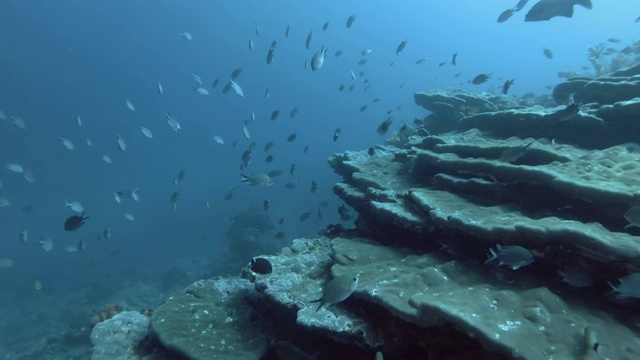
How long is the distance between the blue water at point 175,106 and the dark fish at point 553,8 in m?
16.0

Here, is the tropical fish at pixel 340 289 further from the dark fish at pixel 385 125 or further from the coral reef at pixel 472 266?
the dark fish at pixel 385 125

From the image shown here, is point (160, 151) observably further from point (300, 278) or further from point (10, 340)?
point (300, 278)

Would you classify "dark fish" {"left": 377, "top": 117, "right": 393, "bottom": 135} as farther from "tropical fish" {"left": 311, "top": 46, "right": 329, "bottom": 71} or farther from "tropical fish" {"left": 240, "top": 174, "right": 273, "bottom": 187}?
"tropical fish" {"left": 240, "top": 174, "right": 273, "bottom": 187}

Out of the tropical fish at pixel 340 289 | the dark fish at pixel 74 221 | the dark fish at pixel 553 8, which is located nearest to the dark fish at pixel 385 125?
the dark fish at pixel 553 8

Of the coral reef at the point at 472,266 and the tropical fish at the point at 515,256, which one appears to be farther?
the tropical fish at the point at 515,256

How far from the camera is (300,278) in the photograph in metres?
5.66

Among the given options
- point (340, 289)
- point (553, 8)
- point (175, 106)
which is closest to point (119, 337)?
point (340, 289)

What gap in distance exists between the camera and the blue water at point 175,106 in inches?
1385

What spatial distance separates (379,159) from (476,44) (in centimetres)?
19064

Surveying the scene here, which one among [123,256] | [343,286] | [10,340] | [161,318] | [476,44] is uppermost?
[476,44]

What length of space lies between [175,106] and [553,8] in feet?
440

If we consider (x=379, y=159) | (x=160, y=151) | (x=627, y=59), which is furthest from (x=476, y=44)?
(x=379, y=159)

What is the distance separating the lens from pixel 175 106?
12838 cm

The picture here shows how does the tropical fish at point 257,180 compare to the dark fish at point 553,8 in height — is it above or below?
above
